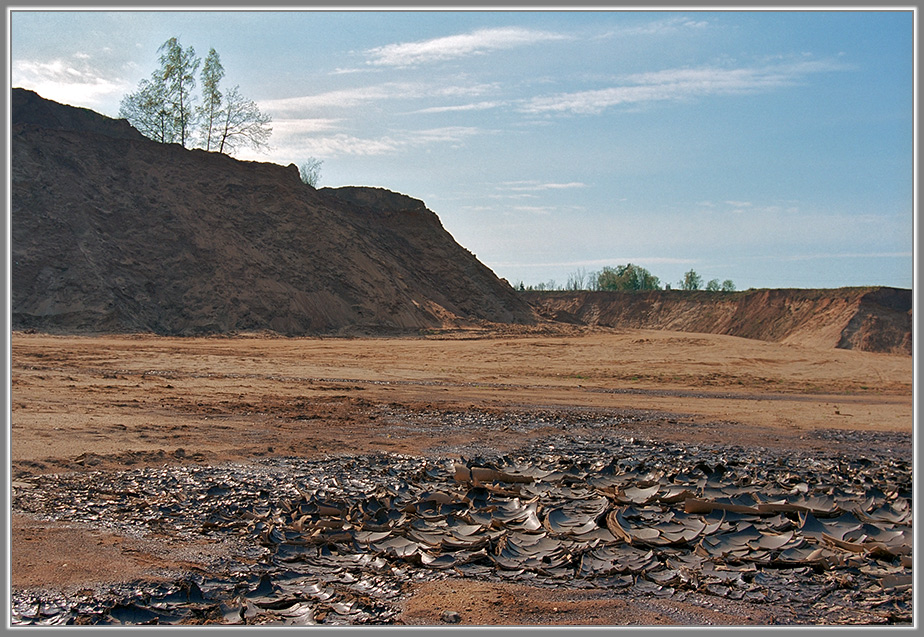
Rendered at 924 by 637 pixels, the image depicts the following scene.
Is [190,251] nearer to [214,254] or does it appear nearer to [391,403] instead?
[214,254]

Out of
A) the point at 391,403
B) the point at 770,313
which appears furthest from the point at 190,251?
the point at 770,313

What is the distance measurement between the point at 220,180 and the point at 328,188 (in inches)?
426

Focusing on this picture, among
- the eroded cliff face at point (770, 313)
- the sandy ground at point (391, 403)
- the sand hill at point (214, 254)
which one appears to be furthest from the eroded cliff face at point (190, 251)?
the eroded cliff face at point (770, 313)

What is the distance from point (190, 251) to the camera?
1208 inches

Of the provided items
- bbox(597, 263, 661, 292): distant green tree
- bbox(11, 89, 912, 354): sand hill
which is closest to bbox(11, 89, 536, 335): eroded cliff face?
bbox(11, 89, 912, 354): sand hill

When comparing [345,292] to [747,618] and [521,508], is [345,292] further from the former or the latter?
[747,618]

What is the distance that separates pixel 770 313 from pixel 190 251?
4120 centimetres

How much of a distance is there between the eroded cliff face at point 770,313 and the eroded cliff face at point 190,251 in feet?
40.6

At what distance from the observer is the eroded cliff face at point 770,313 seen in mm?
44094

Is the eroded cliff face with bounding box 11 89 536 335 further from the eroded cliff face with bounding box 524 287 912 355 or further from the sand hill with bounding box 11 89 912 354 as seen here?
the eroded cliff face with bounding box 524 287 912 355

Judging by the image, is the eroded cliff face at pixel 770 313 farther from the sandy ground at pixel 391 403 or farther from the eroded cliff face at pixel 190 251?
the sandy ground at pixel 391 403

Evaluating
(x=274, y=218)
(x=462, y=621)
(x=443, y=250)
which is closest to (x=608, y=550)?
→ (x=462, y=621)

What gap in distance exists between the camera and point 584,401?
13.8 metres

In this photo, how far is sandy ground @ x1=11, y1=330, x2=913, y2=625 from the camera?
416cm
